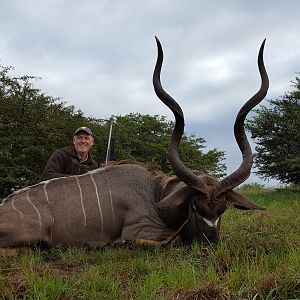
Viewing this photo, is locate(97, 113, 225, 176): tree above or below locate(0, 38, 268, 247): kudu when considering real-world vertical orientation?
above

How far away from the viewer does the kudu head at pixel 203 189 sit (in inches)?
129

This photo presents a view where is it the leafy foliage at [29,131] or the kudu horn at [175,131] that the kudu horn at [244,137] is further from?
the leafy foliage at [29,131]

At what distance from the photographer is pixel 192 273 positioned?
2.30 m

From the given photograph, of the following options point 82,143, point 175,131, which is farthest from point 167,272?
point 82,143

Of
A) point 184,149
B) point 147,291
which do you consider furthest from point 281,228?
point 184,149

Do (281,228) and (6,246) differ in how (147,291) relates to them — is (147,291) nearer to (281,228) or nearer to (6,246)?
(6,246)

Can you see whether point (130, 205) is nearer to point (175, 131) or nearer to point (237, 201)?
point (175, 131)

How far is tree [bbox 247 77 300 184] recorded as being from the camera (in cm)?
854

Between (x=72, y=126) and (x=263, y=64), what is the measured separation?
4.70 m

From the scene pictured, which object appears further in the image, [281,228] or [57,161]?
[57,161]

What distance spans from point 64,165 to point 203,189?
1.55m

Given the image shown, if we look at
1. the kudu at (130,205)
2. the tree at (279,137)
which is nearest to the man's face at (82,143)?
the kudu at (130,205)

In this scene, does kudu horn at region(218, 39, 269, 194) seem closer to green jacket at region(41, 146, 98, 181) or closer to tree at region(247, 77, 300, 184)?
green jacket at region(41, 146, 98, 181)

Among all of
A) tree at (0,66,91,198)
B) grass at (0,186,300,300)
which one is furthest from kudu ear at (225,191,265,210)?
tree at (0,66,91,198)
